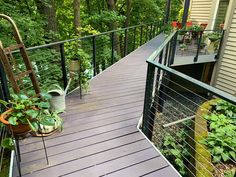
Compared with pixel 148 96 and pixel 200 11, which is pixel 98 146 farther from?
pixel 200 11

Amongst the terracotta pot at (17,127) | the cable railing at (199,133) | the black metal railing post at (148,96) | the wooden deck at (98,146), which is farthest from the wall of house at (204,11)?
the terracotta pot at (17,127)

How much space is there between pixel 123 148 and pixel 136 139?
22 cm

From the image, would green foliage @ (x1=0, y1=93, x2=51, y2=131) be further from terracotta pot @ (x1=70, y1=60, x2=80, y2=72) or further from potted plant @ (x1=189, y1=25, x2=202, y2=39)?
potted plant @ (x1=189, y1=25, x2=202, y2=39)

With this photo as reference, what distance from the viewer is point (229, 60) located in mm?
5484

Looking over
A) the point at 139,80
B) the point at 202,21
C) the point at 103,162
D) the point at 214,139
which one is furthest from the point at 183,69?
the point at 103,162

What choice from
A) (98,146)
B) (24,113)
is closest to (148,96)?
(98,146)

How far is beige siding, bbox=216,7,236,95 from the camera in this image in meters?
5.24

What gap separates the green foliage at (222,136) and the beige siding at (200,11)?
491cm

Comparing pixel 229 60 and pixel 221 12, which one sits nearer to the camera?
pixel 229 60

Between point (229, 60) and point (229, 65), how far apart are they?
135 mm

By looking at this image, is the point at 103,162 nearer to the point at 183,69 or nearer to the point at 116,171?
the point at 116,171

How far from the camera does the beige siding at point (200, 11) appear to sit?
24.5 ft

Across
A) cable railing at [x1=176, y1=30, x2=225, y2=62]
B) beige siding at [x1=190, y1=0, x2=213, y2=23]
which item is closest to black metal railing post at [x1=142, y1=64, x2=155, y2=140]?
cable railing at [x1=176, y1=30, x2=225, y2=62]

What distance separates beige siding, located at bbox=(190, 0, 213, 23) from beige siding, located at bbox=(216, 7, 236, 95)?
245 cm
